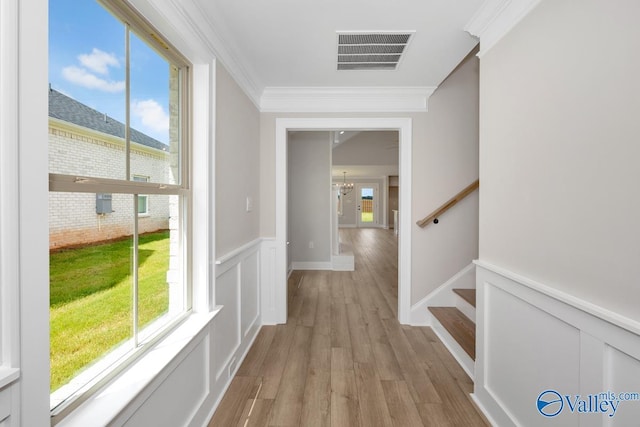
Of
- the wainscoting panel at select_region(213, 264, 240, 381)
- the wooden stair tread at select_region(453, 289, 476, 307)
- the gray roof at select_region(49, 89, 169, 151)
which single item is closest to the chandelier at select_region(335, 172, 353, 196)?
the wooden stair tread at select_region(453, 289, 476, 307)

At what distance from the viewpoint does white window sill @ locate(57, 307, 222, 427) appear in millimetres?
887

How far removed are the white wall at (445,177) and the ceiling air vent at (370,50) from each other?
869mm

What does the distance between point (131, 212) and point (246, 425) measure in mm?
1336

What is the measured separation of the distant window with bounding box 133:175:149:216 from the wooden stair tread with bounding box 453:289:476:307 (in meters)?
2.52

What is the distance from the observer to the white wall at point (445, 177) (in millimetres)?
2848

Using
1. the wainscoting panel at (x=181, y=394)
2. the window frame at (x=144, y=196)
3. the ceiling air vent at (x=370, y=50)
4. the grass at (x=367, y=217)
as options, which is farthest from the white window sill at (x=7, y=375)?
the grass at (x=367, y=217)

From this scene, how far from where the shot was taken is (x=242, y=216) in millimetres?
2326

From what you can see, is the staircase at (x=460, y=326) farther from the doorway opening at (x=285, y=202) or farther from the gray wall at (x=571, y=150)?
the gray wall at (x=571, y=150)

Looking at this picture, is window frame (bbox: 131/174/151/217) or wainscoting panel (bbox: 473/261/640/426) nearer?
wainscoting panel (bbox: 473/261/640/426)

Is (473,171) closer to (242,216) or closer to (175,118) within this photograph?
(242,216)

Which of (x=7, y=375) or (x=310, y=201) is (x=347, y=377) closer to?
(x=7, y=375)

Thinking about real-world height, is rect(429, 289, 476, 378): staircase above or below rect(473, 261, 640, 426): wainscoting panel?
below

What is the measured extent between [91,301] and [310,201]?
4499 mm

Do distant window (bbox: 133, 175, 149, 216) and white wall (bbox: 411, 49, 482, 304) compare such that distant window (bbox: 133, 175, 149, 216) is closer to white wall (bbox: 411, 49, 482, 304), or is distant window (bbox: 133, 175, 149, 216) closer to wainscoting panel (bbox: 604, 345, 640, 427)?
wainscoting panel (bbox: 604, 345, 640, 427)
